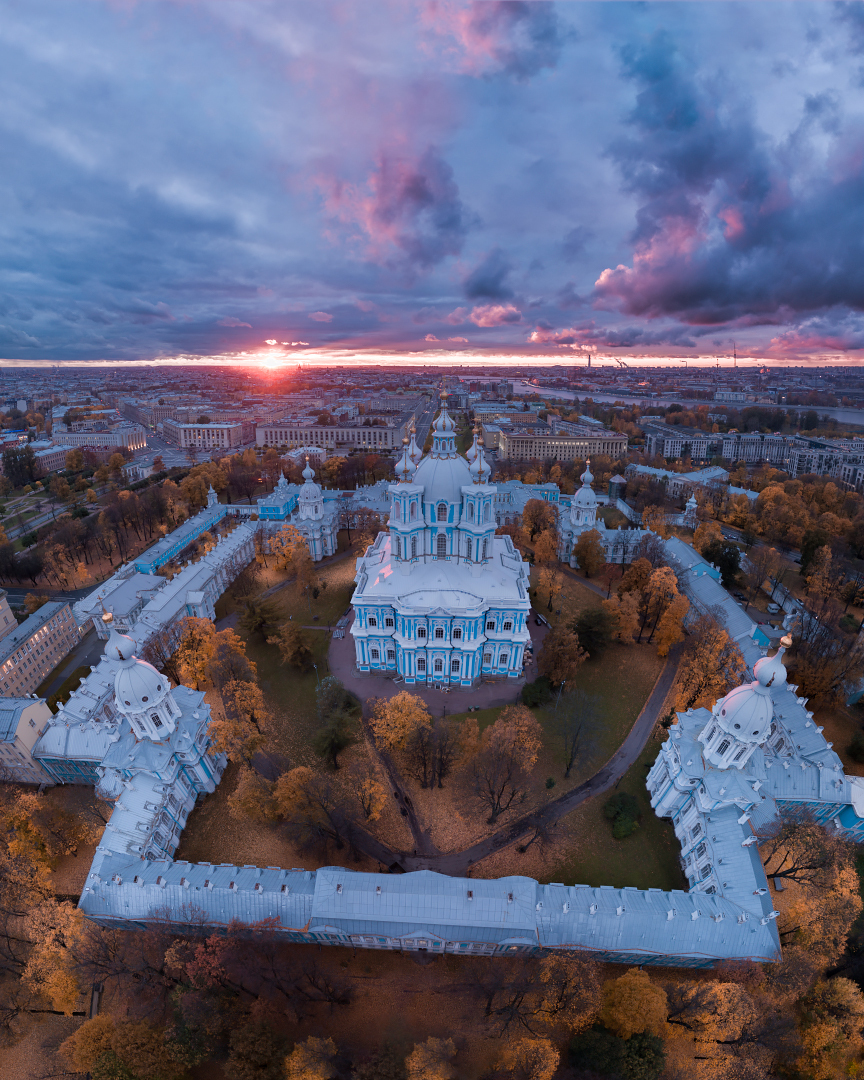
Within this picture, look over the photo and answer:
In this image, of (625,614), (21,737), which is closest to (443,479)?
(625,614)

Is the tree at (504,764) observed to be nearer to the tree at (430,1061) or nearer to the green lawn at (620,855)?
the green lawn at (620,855)

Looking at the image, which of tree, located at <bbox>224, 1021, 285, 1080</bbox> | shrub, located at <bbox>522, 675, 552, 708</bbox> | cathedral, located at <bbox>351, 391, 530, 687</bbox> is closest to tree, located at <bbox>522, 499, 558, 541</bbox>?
cathedral, located at <bbox>351, 391, 530, 687</bbox>

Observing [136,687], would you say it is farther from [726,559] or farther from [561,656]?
[726,559]

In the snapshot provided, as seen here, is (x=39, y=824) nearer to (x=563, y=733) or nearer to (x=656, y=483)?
(x=563, y=733)

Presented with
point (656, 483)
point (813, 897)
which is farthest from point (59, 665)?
point (656, 483)

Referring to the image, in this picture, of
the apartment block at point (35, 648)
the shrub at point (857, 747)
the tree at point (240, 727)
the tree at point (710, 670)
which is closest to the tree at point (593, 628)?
the tree at point (710, 670)

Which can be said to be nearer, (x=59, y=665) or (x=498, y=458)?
(x=59, y=665)

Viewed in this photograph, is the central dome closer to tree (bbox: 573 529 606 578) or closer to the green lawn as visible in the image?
tree (bbox: 573 529 606 578)
